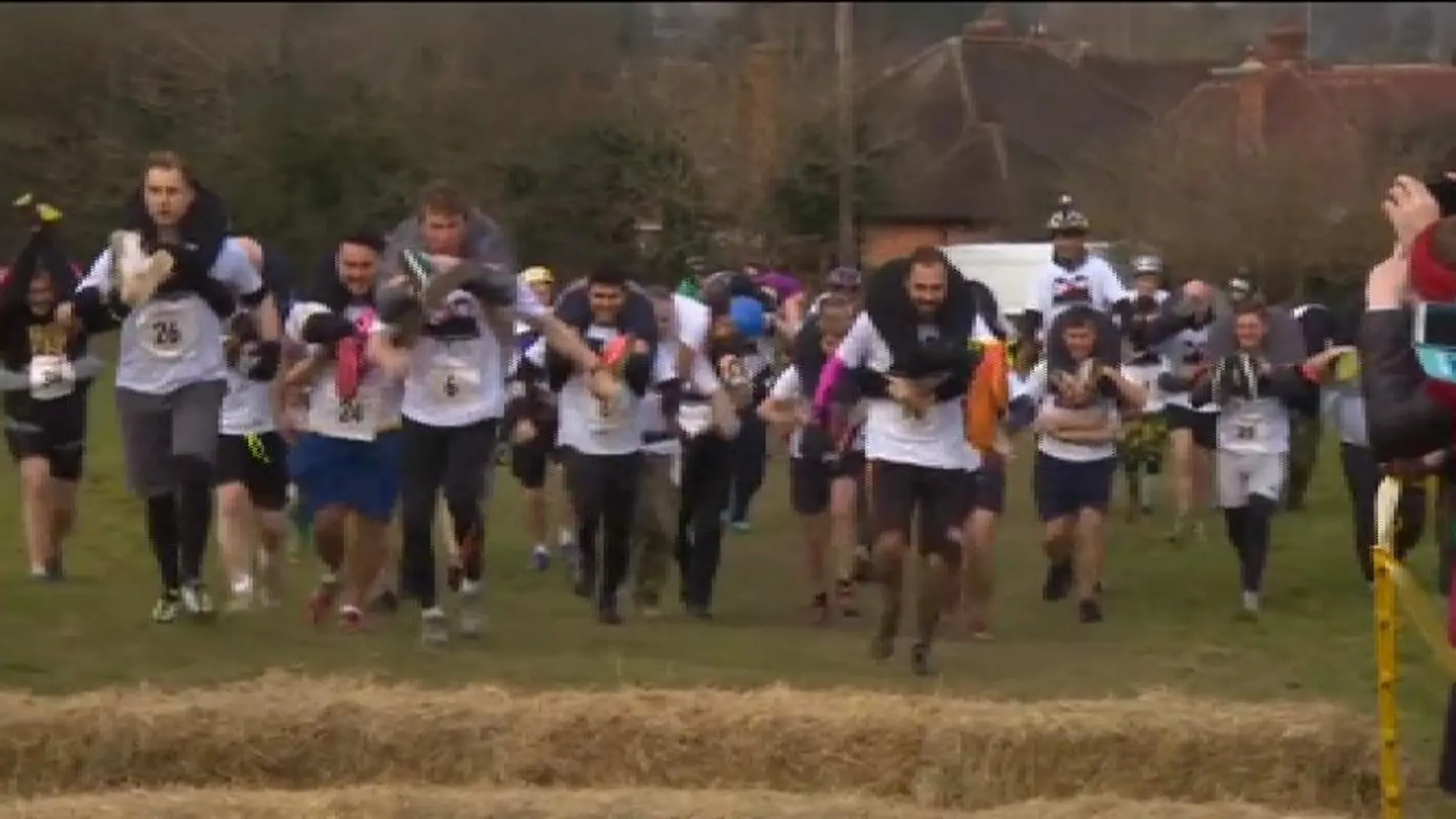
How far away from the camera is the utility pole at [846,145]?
33656 millimetres

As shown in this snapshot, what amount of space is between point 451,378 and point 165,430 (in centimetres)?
137

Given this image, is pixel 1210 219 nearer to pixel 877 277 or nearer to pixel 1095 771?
pixel 877 277

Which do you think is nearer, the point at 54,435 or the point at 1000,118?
the point at 54,435

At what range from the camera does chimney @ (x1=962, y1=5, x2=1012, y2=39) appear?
5255cm

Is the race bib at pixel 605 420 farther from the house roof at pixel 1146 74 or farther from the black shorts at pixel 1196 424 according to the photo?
the house roof at pixel 1146 74

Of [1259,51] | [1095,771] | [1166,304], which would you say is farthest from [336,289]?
[1259,51]

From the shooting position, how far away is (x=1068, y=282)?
644 inches

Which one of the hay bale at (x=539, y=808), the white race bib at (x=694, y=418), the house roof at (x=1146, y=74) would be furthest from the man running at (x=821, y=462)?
the house roof at (x=1146, y=74)

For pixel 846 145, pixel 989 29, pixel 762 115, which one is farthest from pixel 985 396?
pixel 989 29

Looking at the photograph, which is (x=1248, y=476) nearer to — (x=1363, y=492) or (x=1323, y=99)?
(x=1363, y=492)

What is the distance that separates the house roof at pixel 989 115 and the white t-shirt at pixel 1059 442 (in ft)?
86.9

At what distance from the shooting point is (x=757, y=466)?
18609 mm

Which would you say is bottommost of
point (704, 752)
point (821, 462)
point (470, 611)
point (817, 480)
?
point (470, 611)

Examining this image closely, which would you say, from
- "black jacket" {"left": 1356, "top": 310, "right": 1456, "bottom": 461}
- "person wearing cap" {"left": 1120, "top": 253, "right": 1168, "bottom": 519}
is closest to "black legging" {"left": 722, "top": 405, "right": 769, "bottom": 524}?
"person wearing cap" {"left": 1120, "top": 253, "right": 1168, "bottom": 519}
